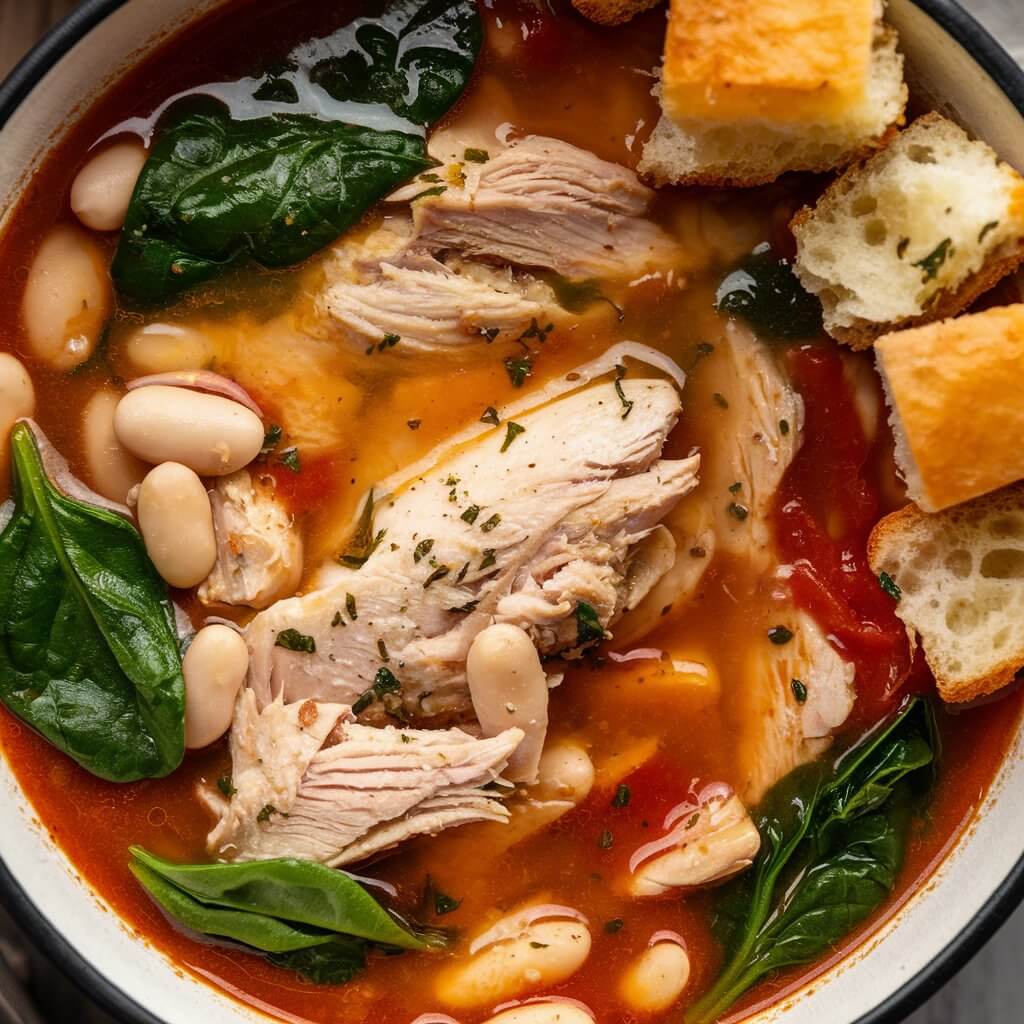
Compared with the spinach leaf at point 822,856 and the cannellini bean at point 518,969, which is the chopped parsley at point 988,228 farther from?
the cannellini bean at point 518,969

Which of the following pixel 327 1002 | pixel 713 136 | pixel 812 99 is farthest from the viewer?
pixel 327 1002

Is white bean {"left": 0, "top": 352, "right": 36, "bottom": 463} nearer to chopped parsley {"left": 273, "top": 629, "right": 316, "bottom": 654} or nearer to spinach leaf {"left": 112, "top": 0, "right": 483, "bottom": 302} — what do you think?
spinach leaf {"left": 112, "top": 0, "right": 483, "bottom": 302}

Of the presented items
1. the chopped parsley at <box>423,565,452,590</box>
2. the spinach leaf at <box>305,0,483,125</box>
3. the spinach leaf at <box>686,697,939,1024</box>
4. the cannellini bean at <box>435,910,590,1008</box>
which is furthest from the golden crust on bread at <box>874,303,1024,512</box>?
the cannellini bean at <box>435,910,590,1008</box>

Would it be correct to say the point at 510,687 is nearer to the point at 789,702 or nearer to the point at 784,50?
the point at 789,702

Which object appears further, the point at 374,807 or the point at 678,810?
the point at 678,810

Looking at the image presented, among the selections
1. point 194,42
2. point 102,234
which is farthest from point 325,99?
point 102,234

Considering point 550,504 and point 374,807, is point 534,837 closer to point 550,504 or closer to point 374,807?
point 374,807
